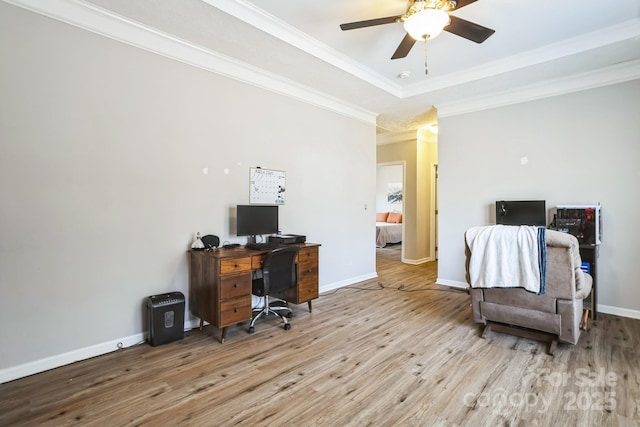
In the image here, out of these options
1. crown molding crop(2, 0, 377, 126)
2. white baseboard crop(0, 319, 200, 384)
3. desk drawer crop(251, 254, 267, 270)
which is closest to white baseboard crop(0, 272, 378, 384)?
white baseboard crop(0, 319, 200, 384)

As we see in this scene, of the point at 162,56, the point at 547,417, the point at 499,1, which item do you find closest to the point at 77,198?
the point at 162,56

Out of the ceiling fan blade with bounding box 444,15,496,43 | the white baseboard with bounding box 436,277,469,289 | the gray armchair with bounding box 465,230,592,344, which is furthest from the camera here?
the white baseboard with bounding box 436,277,469,289

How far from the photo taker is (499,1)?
8.72ft

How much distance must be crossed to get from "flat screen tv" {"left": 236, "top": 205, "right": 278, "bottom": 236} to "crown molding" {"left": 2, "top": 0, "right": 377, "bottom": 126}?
1.49 m

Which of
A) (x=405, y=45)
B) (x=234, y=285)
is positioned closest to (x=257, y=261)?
(x=234, y=285)

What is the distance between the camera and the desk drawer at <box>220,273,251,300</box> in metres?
2.87

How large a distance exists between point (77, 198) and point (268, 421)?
2.25 metres

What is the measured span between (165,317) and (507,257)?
123 inches

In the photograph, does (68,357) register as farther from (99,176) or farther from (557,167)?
(557,167)

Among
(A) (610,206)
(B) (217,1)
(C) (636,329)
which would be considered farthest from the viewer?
(A) (610,206)

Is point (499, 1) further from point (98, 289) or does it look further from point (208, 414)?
point (98, 289)

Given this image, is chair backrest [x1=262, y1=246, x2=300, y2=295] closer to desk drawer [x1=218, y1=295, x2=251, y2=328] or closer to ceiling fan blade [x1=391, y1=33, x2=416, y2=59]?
desk drawer [x1=218, y1=295, x2=251, y2=328]

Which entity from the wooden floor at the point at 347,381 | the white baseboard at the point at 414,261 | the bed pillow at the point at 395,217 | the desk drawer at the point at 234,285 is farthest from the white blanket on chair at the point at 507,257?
the bed pillow at the point at 395,217

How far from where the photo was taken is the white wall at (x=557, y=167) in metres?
3.60
